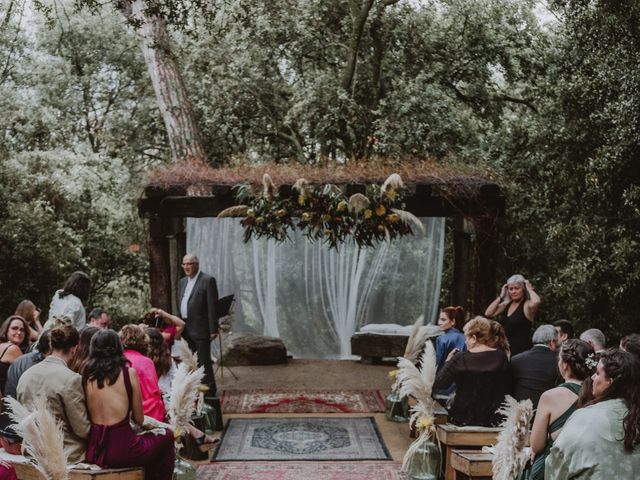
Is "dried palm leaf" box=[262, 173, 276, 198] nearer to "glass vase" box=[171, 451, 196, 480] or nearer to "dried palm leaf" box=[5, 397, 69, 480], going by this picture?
"glass vase" box=[171, 451, 196, 480]

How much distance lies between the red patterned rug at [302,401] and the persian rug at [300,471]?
2278 millimetres

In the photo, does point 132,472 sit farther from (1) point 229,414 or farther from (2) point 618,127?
(2) point 618,127

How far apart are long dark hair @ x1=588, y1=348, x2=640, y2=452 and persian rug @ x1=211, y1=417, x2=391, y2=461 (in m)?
3.77

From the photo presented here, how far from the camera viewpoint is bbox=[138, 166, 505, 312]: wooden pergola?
9.48m

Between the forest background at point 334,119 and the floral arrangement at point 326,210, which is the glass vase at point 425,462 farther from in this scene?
the forest background at point 334,119

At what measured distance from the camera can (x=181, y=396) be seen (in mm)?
5566

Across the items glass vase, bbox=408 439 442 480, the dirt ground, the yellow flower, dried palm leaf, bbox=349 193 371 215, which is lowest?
the dirt ground

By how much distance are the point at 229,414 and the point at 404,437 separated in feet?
7.02

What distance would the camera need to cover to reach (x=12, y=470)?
4.09 metres

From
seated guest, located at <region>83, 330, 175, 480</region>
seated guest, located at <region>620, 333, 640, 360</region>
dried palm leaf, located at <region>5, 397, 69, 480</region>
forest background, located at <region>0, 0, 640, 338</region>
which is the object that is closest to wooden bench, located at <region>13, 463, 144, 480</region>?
seated guest, located at <region>83, 330, 175, 480</region>

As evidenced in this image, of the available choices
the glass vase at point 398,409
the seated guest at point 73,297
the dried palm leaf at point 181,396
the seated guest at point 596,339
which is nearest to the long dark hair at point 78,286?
the seated guest at point 73,297

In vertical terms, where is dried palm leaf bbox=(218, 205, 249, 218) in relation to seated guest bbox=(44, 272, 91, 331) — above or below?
above

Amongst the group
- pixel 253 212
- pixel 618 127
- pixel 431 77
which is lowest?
pixel 253 212

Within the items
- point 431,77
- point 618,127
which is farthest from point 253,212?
point 431,77
